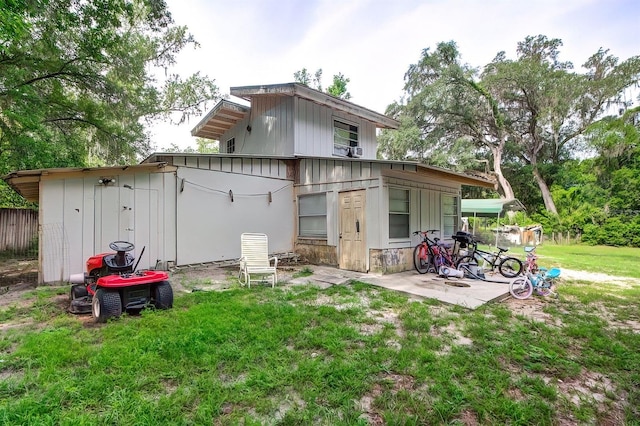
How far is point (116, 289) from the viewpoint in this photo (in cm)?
370

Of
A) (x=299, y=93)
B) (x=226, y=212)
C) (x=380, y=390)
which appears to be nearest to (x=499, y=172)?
(x=299, y=93)

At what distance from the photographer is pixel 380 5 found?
8.38m

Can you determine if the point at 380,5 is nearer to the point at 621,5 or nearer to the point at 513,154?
the point at 621,5

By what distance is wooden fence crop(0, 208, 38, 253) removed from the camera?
9.90m

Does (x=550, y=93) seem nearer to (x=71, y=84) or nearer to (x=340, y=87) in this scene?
(x=340, y=87)

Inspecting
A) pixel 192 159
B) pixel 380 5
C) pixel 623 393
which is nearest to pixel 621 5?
pixel 380 5

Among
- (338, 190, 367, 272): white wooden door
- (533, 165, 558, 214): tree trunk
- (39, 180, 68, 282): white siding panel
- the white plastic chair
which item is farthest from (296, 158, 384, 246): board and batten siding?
(533, 165, 558, 214): tree trunk

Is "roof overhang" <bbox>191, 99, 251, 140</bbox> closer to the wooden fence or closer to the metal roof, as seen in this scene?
the wooden fence

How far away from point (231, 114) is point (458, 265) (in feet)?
30.1

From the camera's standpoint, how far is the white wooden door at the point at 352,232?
7.05m

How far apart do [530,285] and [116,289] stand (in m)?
6.30

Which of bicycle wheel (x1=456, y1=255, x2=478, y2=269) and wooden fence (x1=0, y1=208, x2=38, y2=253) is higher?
wooden fence (x1=0, y1=208, x2=38, y2=253)

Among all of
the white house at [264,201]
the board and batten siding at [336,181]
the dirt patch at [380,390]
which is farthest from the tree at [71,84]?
the dirt patch at [380,390]

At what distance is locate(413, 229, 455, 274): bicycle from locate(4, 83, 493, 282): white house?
0.84ft
